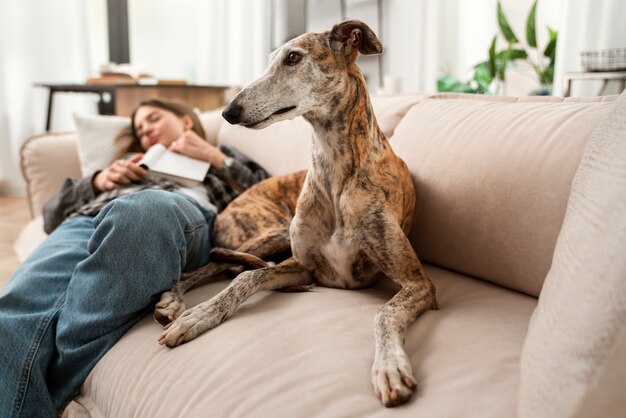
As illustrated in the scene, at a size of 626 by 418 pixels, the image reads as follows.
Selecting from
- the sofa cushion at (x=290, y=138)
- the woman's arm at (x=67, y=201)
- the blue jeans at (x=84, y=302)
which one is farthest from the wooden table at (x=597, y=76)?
the woman's arm at (x=67, y=201)

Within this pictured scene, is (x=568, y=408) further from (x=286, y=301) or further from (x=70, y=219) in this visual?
(x=70, y=219)

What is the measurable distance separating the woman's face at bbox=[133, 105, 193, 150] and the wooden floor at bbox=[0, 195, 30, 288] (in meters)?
1.06

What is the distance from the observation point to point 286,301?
4.25 feet

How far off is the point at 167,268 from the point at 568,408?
966mm

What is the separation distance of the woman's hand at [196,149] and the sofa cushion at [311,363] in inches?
33.4

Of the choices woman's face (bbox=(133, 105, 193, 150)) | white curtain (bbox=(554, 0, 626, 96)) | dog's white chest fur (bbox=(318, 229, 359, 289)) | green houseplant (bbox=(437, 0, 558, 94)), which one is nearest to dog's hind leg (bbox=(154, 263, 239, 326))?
dog's white chest fur (bbox=(318, 229, 359, 289))

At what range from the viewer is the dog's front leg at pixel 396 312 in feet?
2.92

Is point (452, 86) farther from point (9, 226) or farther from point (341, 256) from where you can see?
point (9, 226)

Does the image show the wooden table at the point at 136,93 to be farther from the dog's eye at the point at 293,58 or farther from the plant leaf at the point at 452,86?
the dog's eye at the point at 293,58

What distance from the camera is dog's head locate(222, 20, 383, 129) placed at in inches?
49.9

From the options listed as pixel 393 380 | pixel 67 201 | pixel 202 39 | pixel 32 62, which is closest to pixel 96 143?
pixel 67 201

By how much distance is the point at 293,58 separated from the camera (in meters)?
1.32

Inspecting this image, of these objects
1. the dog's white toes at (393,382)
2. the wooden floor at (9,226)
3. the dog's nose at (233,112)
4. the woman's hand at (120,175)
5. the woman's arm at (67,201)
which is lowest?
the wooden floor at (9,226)

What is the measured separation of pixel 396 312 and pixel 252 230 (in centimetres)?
67
